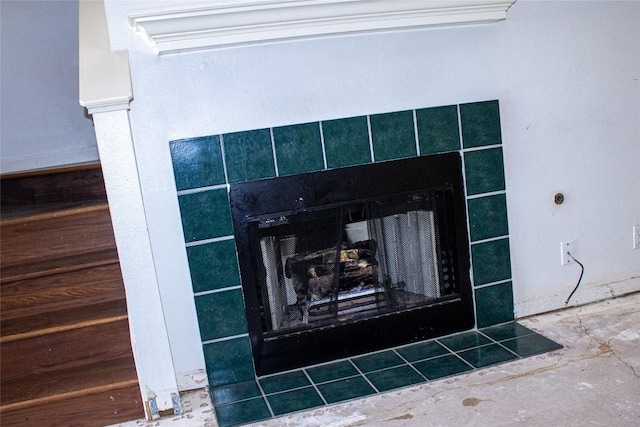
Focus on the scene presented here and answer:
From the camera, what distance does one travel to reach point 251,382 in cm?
214

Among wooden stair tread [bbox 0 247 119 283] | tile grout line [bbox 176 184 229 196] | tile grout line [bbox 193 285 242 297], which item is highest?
tile grout line [bbox 176 184 229 196]

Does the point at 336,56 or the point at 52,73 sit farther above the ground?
the point at 52,73

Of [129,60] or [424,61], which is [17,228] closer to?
[129,60]

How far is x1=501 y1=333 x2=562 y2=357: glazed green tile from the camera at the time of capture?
212 cm

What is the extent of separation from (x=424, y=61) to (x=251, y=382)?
130cm

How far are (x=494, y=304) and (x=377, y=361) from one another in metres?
0.54

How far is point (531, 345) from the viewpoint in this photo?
216 centimetres

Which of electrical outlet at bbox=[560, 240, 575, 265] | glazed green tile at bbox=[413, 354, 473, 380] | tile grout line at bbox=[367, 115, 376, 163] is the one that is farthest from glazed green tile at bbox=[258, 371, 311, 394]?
electrical outlet at bbox=[560, 240, 575, 265]

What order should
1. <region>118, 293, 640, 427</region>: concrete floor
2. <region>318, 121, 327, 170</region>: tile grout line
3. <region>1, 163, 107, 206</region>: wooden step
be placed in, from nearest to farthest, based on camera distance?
<region>118, 293, 640, 427</region>: concrete floor, <region>318, 121, 327, 170</region>: tile grout line, <region>1, 163, 107, 206</region>: wooden step

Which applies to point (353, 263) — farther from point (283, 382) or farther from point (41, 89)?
point (41, 89)

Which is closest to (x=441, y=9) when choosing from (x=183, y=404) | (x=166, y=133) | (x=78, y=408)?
(x=166, y=133)

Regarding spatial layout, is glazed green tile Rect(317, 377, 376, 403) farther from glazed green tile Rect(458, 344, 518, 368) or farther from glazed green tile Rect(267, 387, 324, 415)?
glazed green tile Rect(458, 344, 518, 368)

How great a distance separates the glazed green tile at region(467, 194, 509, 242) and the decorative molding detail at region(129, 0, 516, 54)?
0.66m

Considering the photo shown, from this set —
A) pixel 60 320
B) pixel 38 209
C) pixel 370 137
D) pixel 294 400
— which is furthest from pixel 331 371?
pixel 38 209
